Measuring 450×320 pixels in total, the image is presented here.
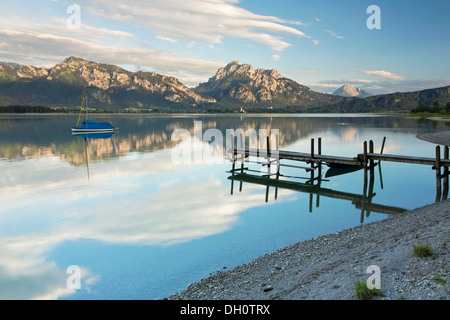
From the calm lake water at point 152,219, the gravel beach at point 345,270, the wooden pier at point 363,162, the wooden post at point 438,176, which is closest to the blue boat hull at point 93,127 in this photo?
the calm lake water at point 152,219

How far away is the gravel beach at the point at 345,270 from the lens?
754 cm

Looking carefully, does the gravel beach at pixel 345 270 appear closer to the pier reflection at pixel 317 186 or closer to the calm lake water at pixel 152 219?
the calm lake water at pixel 152 219

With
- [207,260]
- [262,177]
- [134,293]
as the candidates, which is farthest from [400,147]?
[134,293]

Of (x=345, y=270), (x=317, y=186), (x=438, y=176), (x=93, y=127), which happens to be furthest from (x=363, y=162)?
(x=93, y=127)

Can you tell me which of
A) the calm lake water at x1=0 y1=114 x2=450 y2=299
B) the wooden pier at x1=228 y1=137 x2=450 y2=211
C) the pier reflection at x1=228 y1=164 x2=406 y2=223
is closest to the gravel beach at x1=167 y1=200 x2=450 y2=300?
the calm lake water at x1=0 y1=114 x2=450 y2=299

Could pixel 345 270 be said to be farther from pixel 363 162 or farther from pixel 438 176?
pixel 363 162

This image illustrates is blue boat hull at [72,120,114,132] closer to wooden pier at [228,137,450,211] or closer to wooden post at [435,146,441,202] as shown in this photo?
wooden pier at [228,137,450,211]

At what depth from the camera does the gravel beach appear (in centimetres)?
754

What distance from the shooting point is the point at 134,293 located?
35.0ft

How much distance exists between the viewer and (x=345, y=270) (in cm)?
895

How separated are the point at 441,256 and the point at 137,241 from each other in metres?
11.5

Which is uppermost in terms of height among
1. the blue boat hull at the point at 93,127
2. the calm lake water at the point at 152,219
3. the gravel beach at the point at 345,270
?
the blue boat hull at the point at 93,127

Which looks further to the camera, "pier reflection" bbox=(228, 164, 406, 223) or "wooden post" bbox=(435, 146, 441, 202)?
"wooden post" bbox=(435, 146, 441, 202)
